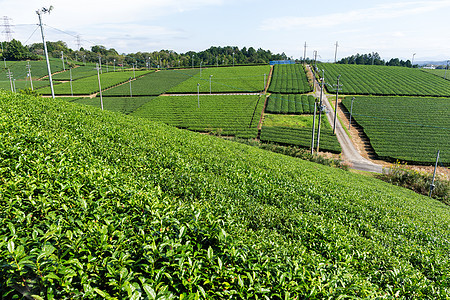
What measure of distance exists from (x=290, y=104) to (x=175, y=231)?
196 feet

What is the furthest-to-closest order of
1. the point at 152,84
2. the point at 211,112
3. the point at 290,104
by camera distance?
the point at 152,84 → the point at 290,104 → the point at 211,112

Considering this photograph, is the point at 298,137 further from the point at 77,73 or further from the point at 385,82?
the point at 77,73

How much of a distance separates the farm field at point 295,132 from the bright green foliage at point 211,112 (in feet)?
8.19

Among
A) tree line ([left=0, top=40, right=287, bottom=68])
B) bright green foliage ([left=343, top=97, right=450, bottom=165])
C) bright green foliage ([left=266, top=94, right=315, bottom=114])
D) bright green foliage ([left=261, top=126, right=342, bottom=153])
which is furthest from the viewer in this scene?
tree line ([left=0, top=40, right=287, bottom=68])

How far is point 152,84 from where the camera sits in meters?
87.1

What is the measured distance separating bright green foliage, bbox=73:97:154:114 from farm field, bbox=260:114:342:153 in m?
30.7

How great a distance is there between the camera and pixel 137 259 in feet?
12.3

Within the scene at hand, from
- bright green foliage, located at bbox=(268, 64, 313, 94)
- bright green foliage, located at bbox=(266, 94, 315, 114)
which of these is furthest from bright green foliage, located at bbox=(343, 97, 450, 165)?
bright green foliage, located at bbox=(268, 64, 313, 94)

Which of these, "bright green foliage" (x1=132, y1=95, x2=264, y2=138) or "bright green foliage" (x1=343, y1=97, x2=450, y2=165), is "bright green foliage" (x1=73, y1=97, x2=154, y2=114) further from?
"bright green foliage" (x1=343, y1=97, x2=450, y2=165)

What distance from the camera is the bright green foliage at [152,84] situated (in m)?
74.9

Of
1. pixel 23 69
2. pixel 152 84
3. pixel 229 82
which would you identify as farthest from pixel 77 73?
pixel 229 82

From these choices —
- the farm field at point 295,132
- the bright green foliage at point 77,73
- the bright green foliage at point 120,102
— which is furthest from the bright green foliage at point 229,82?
the bright green foliage at point 77,73

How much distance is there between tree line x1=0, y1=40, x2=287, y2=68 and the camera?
373 ft

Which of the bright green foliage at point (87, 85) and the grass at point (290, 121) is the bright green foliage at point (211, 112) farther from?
the bright green foliage at point (87, 85)
